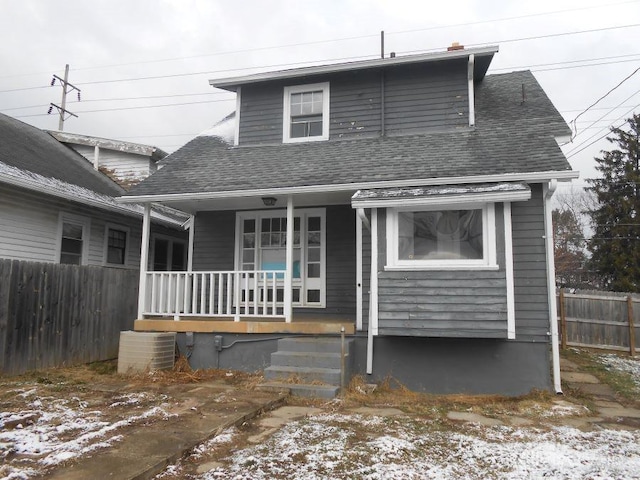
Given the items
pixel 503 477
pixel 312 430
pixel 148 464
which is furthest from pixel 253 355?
pixel 503 477

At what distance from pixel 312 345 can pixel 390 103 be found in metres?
4.97

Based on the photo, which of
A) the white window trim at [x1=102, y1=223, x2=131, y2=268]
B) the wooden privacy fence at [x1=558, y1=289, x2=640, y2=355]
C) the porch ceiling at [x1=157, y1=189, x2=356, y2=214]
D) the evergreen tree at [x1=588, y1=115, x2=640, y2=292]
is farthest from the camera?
the evergreen tree at [x1=588, y1=115, x2=640, y2=292]

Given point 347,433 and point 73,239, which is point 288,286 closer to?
point 347,433

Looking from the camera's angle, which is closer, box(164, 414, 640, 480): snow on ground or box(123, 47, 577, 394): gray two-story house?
box(164, 414, 640, 480): snow on ground

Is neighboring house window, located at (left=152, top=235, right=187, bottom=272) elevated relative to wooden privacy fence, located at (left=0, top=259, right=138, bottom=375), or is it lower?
elevated

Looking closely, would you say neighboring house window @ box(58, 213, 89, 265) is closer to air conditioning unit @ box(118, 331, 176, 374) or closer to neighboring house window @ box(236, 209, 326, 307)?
air conditioning unit @ box(118, 331, 176, 374)

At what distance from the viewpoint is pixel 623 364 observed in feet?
29.1

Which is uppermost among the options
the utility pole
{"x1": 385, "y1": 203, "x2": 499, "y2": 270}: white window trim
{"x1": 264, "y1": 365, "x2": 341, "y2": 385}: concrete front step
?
the utility pole

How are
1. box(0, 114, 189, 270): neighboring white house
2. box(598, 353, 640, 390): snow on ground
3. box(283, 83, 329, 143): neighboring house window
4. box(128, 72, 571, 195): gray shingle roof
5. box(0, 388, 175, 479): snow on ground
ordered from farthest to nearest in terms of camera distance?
box(283, 83, 329, 143): neighboring house window → box(0, 114, 189, 270): neighboring white house → box(598, 353, 640, 390): snow on ground → box(128, 72, 571, 195): gray shingle roof → box(0, 388, 175, 479): snow on ground

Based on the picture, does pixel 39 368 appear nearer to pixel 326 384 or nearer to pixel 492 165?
pixel 326 384

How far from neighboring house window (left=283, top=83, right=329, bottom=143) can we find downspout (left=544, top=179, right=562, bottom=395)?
4532 millimetres

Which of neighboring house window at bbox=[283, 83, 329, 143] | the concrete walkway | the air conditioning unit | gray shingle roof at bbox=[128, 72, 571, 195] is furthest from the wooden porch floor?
neighboring house window at bbox=[283, 83, 329, 143]

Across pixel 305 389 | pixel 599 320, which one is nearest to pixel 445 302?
pixel 305 389

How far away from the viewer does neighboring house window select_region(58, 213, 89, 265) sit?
30.8 ft
